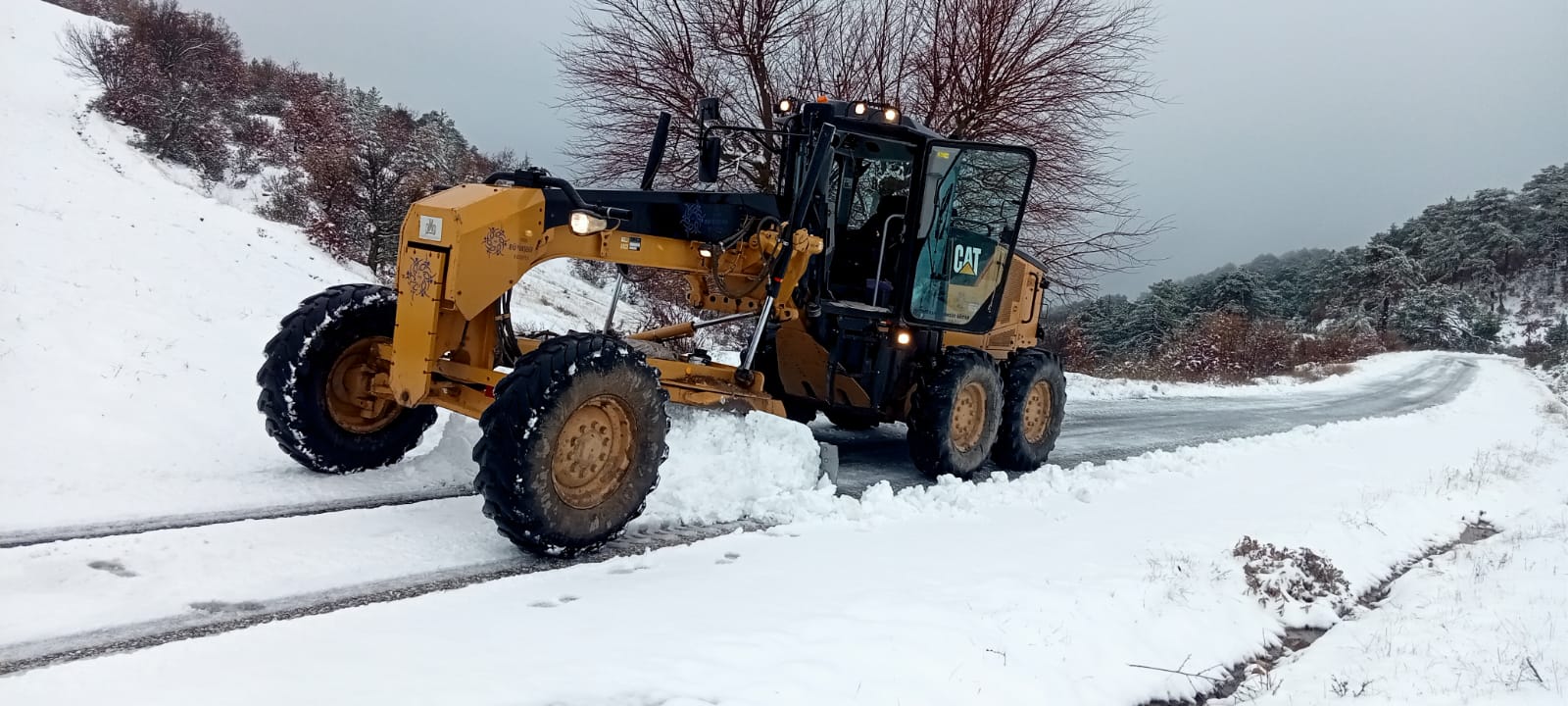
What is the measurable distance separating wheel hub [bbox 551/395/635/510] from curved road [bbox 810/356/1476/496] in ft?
7.32

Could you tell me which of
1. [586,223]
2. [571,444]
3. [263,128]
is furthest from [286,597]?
[263,128]

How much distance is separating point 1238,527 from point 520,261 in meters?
4.82

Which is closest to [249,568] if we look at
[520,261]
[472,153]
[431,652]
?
[431,652]

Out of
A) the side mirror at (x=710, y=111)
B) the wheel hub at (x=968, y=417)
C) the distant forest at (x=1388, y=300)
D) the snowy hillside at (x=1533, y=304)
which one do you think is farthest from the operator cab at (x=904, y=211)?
the snowy hillside at (x=1533, y=304)

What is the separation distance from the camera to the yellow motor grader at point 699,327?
4.36 meters

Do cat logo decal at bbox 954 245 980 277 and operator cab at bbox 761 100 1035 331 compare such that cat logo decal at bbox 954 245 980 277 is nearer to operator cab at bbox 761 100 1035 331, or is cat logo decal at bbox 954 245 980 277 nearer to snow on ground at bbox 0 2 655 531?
operator cab at bbox 761 100 1035 331

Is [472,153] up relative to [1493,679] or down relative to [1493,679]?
up

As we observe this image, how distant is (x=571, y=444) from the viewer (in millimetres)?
4336

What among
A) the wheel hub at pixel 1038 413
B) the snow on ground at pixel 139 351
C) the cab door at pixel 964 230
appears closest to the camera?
the snow on ground at pixel 139 351

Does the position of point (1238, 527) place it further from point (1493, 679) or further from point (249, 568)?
point (249, 568)

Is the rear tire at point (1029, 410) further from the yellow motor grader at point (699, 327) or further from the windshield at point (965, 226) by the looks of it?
the windshield at point (965, 226)

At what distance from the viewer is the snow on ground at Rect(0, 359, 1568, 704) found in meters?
2.73

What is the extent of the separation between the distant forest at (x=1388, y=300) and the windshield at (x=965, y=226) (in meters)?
21.6

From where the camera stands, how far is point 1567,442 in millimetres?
14625
